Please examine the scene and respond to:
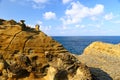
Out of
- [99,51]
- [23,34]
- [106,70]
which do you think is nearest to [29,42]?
[23,34]

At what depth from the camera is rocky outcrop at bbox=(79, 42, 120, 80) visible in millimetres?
31508

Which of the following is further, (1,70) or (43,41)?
(43,41)

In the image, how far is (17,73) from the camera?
69.7 ft

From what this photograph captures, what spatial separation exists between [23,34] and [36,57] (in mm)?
2102

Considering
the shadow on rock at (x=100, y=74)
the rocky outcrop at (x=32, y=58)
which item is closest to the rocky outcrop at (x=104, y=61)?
the shadow on rock at (x=100, y=74)

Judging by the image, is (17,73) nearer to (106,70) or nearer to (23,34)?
(23,34)

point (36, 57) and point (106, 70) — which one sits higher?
point (36, 57)

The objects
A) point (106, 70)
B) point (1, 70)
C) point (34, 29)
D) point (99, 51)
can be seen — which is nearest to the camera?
point (1, 70)

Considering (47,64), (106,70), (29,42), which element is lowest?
(106,70)

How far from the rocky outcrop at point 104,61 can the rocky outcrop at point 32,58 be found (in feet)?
20.1

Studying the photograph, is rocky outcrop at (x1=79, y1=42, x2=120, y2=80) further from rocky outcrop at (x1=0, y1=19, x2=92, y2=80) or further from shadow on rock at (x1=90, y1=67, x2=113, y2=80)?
rocky outcrop at (x1=0, y1=19, x2=92, y2=80)

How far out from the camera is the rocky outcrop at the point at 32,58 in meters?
21.4

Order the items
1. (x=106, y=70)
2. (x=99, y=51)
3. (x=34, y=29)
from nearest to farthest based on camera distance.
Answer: (x=34, y=29)
(x=106, y=70)
(x=99, y=51)

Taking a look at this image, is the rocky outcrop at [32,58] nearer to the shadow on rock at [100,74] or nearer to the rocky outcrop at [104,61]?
the rocky outcrop at [104,61]
